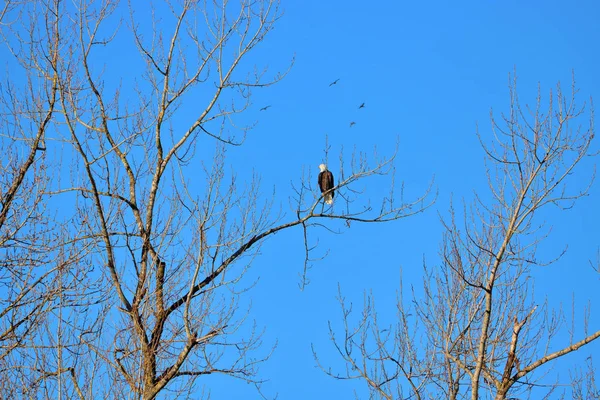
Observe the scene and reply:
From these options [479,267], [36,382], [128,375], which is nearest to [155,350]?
[128,375]

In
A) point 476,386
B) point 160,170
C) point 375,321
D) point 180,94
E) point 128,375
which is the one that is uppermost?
point 180,94

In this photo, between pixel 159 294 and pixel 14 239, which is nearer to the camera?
pixel 159 294

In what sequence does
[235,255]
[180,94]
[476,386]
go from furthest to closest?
[180,94] < [235,255] < [476,386]

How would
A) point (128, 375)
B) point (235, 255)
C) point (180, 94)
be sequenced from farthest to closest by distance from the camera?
point (180, 94)
point (235, 255)
point (128, 375)

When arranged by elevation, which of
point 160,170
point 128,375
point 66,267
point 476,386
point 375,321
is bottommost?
point 476,386

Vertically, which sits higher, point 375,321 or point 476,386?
point 375,321

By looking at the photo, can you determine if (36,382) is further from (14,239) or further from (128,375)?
(14,239)

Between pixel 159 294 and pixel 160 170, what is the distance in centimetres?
106

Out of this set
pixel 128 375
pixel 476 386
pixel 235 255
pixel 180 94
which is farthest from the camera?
pixel 180 94

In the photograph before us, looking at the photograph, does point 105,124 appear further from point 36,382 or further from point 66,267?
point 36,382

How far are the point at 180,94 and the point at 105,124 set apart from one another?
0.68 m

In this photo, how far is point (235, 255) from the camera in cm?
671

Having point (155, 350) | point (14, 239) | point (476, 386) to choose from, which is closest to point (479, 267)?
point (476, 386)

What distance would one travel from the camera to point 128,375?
20.4 feet
